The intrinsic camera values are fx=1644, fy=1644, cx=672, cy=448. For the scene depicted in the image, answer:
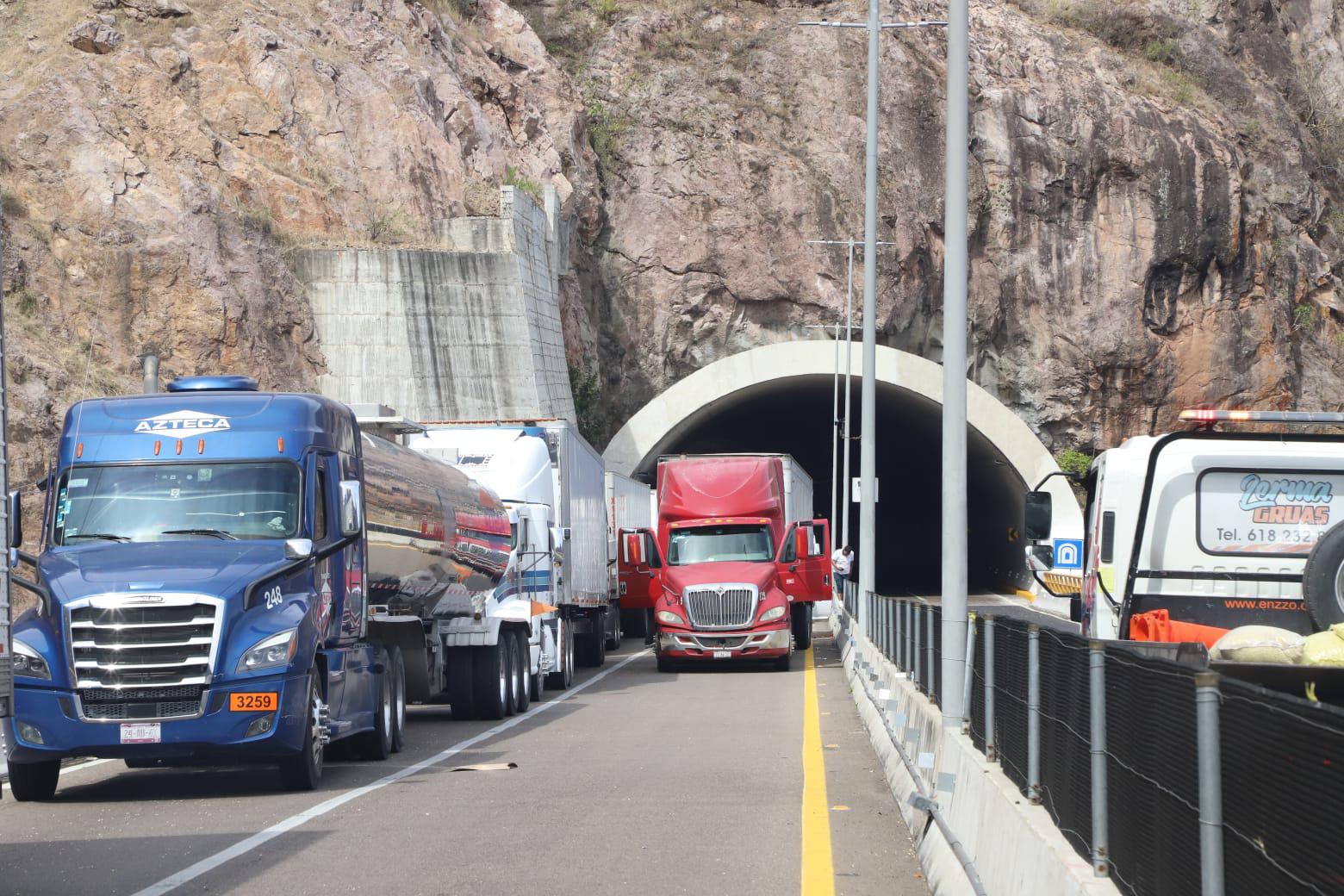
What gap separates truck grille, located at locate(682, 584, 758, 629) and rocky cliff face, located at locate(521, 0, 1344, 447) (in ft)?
106

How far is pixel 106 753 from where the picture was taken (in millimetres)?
12688

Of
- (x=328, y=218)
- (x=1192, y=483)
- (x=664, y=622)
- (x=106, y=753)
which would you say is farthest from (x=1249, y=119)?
(x=106, y=753)

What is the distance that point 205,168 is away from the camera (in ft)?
128

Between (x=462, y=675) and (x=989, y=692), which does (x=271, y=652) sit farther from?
(x=462, y=675)

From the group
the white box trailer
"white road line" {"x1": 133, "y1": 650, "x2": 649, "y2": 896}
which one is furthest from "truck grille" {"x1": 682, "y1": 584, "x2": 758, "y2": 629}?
"white road line" {"x1": 133, "y1": 650, "x2": 649, "y2": 896}

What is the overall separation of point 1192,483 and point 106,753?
29.0 ft

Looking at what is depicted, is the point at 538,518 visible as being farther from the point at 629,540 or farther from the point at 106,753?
the point at 106,753

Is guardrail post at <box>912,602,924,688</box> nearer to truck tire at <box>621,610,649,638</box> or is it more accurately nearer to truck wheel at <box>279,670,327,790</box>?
truck wheel at <box>279,670,327,790</box>

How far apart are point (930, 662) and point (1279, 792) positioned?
31.8ft

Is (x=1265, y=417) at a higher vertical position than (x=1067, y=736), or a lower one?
higher

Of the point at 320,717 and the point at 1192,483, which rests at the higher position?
the point at 1192,483

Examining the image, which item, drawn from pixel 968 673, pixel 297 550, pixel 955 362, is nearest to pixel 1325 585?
pixel 968 673

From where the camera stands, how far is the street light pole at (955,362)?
37.8ft

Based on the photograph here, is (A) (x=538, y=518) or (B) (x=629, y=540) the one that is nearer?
(A) (x=538, y=518)
